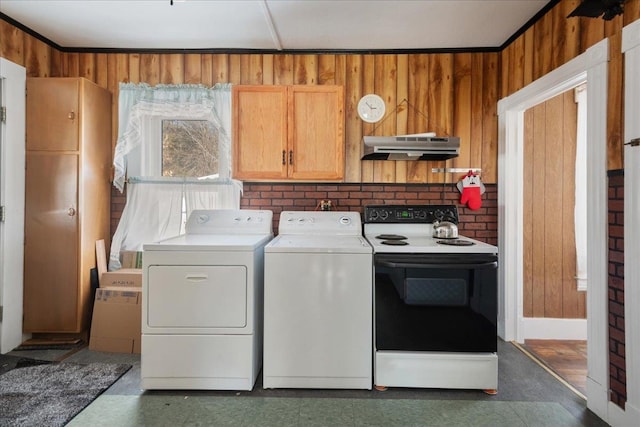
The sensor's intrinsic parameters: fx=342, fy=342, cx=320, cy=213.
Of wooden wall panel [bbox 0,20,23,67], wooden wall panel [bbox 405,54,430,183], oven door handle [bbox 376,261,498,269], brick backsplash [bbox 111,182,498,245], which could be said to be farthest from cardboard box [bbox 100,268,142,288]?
wooden wall panel [bbox 405,54,430,183]

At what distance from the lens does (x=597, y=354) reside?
1896 millimetres

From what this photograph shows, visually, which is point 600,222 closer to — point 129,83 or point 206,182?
point 206,182

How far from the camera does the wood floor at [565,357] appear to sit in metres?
2.28

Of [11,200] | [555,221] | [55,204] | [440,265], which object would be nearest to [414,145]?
[440,265]

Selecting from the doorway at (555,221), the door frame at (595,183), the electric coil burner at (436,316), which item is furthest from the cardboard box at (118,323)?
the doorway at (555,221)

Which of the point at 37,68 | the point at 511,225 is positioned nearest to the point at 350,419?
the point at 511,225

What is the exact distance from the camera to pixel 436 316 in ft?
6.67

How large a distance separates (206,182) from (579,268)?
10.8 ft

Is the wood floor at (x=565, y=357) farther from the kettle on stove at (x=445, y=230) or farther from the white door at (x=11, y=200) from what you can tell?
A: the white door at (x=11, y=200)

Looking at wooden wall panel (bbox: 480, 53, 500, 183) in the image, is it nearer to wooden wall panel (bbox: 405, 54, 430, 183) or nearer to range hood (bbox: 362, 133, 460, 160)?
wooden wall panel (bbox: 405, 54, 430, 183)

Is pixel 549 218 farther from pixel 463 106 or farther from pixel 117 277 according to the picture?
pixel 117 277

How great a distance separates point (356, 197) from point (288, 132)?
0.82 meters

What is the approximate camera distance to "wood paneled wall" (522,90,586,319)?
2.95 m

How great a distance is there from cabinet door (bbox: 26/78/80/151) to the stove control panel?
2.41 meters
